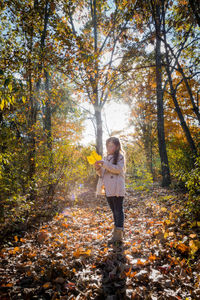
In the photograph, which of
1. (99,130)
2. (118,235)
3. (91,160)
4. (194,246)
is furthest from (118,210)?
(99,130)

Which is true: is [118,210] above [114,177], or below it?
below

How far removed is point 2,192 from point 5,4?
225 inches

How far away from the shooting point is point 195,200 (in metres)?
2.55

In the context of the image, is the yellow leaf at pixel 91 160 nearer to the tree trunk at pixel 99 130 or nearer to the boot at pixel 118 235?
the boot at pixel 118 235

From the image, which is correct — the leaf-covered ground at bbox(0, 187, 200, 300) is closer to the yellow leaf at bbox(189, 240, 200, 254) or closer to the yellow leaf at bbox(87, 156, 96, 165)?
the yellow leaf at bbox(189, 240, 200, 254)

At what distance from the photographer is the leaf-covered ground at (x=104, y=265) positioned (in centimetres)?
162

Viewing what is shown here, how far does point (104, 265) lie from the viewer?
7.09 ft

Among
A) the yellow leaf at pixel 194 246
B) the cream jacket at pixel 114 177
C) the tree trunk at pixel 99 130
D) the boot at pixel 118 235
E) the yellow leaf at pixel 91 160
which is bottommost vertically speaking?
the boot at pixel 118 235

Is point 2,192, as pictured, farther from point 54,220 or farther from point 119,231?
point 119,231

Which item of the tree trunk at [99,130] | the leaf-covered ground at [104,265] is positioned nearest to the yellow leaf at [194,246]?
the leaf-covered ground at [104,265]

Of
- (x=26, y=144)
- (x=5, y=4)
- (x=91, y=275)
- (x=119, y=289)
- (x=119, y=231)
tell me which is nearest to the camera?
(x=119, y=289)

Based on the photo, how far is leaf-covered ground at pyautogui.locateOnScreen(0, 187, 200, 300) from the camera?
162 cm

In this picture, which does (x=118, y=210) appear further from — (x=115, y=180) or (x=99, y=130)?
(x=99, y=130)

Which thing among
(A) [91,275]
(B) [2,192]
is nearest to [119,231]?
(A) [91,275]
